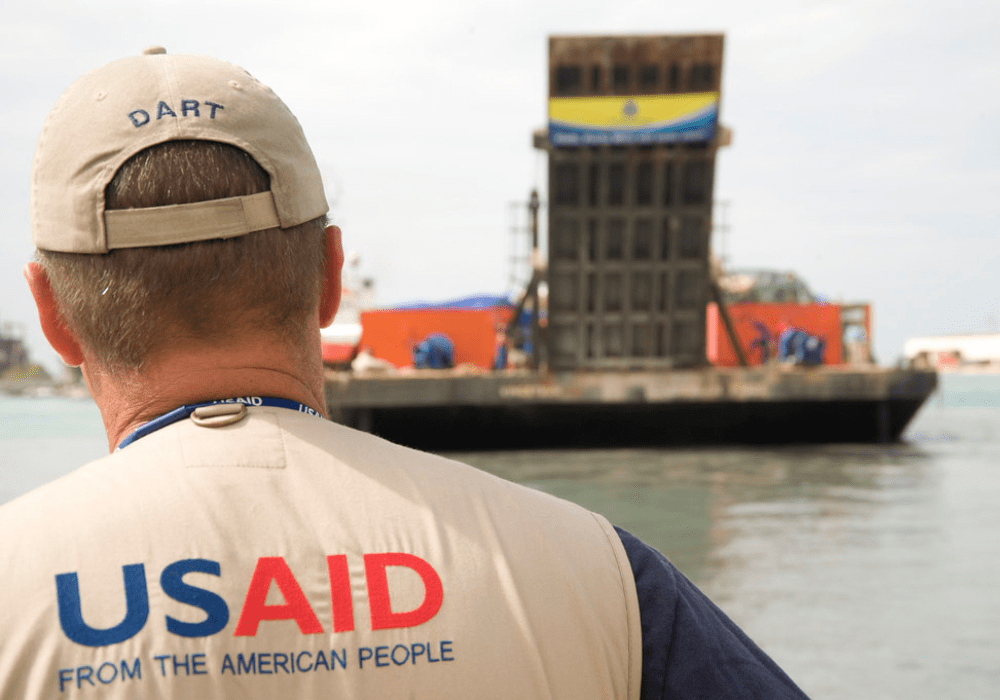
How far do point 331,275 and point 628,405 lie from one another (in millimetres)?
16752

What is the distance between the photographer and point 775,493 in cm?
1249

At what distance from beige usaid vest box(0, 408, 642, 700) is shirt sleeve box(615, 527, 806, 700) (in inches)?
0.7

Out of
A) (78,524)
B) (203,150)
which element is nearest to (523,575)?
(78,524)

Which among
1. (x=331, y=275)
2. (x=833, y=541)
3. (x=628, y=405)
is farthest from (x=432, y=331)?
(x=331, y=275)

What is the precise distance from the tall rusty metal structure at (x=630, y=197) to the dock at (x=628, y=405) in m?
0.62

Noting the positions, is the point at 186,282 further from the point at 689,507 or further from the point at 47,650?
the point at 689,507

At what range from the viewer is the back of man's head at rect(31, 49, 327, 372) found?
1.00 meters

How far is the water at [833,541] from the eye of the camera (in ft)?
18.1

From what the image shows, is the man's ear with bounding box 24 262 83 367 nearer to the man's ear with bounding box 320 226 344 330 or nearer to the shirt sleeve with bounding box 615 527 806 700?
the man's ear with bounding box 320 226 344 330

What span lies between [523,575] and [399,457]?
170 mm

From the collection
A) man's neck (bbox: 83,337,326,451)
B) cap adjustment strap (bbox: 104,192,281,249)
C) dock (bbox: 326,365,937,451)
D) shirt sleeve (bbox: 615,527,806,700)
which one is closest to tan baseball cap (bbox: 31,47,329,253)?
cap adjustment strap (bbox: 104,192,281,249)

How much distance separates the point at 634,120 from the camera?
1606cm

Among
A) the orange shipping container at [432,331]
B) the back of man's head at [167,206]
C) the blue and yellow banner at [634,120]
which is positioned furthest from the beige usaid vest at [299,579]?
the orange shipping container at [432,331]

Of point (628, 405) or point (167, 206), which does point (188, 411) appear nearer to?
point (167, 206)
